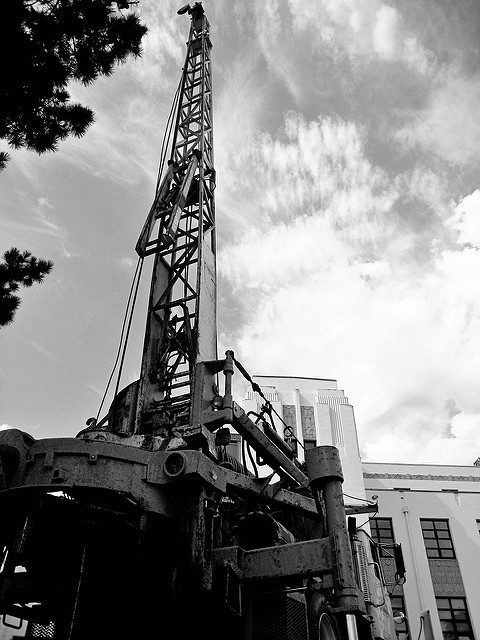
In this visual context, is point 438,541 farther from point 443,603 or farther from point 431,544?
point 443,603

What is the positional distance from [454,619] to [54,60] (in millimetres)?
22309

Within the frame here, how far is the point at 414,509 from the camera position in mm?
21953

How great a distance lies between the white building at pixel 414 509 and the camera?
19.7 meters

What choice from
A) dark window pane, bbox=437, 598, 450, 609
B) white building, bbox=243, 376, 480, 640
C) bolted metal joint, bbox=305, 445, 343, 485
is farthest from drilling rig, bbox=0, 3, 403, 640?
dark window pane, bbox=437, 598, 450, 609

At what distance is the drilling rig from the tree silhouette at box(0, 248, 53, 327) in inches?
73.0

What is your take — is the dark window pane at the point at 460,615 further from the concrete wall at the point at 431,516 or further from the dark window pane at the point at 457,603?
the concrete wall at the point at 431,516

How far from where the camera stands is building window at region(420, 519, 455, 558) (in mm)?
20906

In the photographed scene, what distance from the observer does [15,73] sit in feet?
17.4

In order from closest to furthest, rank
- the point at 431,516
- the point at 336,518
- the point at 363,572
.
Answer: the point at 336,518, the point at 363,572, the point at 431,516

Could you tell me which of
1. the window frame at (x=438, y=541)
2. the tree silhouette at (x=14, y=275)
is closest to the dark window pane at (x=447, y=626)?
the window frame at (x=438, y=541)

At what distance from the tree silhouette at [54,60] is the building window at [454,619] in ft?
70.0

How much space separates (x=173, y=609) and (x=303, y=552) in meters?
1.90

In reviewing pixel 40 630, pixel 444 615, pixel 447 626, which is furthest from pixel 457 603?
pixel 40 630

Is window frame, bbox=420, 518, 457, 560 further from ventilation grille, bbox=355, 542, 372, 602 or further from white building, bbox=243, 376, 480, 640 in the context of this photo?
ventilation grille, bbox=355, 542, 372, 602
